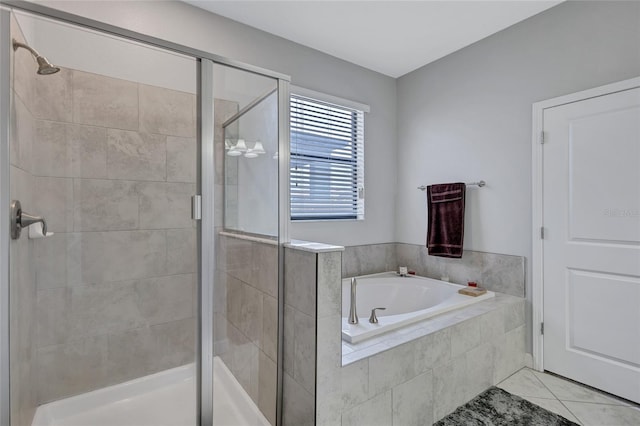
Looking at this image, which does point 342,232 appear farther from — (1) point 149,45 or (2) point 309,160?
(1) point 149,45

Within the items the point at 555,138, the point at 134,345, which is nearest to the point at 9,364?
the point at 134,345

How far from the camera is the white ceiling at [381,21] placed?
220 cm

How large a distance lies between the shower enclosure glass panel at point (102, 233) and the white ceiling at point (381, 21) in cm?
108

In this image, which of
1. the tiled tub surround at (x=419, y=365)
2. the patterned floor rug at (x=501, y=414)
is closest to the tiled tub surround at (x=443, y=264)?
the tiled tub surround at (x=419, y=365)

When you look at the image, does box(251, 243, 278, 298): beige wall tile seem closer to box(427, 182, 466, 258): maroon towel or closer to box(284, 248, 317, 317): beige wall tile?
box(284, 248, 317, 317): beige wall tile

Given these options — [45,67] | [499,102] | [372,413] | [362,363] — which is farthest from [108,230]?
[499,102]

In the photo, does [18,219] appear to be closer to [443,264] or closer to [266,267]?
[266,267]

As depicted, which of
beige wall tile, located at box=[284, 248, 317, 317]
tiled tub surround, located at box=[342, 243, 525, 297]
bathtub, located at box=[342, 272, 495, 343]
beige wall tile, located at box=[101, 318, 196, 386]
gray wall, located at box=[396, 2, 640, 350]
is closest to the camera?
beige wall tile, located at box=[284, 248, 317, 317]

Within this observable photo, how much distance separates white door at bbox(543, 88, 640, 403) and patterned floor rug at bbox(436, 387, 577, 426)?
1.82 ft

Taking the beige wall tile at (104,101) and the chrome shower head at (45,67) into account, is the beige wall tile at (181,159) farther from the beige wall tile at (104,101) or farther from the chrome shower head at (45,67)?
the chrome shower head at (45,67)

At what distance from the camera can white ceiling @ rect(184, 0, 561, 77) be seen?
2195 mm

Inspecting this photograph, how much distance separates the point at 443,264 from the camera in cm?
291

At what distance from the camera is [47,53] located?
1262 mm

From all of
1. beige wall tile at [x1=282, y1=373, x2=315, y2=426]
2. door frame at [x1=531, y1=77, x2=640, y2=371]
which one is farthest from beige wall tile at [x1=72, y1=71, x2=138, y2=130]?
door frame at [x1=531, y1=77, x2=640, y2=371]
